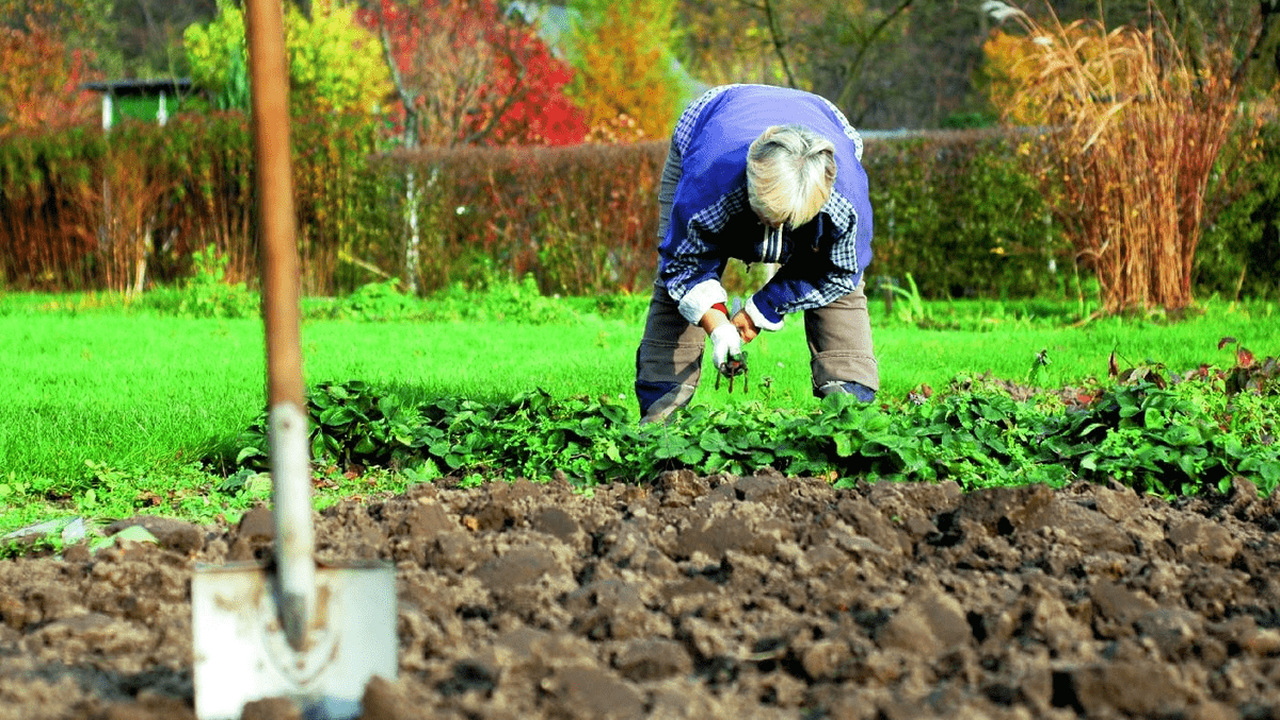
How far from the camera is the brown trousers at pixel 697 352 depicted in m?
4.63

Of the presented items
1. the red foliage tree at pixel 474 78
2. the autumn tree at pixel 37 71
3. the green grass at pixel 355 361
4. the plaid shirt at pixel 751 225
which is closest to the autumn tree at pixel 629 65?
the red foliage tree at pixel 474 78

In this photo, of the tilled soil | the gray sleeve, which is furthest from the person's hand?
the tilled soil

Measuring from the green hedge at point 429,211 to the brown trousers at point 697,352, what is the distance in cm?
629

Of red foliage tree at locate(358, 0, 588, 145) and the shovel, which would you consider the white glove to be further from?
red foliage tree at locate(358, 0, 588, 145)

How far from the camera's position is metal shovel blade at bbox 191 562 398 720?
77.9 inches

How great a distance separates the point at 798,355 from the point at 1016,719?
16.8 ft

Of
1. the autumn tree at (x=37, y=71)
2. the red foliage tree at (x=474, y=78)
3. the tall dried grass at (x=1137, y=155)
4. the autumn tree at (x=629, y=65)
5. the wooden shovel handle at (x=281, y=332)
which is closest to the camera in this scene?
the wooden shovel handle at (x=281, y=332)

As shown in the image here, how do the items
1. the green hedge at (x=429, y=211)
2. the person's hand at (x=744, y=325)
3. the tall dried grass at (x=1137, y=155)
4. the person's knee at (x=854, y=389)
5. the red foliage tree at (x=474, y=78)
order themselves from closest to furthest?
the person's hand at (x=744, y=325)
the person's knee at (x=854, y=389)
the tall dried grass at (x=1137, y=155)
the green hedge at (x=429, y=211)
the red foliage tree at (x=474, y=78)

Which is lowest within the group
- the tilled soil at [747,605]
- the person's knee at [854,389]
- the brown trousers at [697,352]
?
the tilled soil at [747,605]

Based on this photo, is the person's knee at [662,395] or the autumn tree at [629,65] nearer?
the person's knee at [662,395]

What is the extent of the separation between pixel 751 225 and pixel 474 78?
15730 millimetres

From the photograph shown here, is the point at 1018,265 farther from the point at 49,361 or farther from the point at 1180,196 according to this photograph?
the point at 49,361

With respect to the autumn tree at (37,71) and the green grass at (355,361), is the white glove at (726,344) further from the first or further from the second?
the autumn tree at (37,71)

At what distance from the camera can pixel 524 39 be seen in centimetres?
2003
